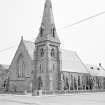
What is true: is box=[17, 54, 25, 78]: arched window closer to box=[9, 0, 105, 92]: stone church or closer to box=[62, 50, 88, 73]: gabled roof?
Answer: box=[9, 0, 105, 92]: stone church

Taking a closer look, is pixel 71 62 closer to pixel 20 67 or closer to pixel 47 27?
pixel 20 67

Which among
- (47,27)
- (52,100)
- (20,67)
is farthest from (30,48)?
(52,100)

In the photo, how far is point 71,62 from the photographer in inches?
2518

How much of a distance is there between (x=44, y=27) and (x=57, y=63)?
31.8 feet

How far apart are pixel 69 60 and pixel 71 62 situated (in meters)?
0.94

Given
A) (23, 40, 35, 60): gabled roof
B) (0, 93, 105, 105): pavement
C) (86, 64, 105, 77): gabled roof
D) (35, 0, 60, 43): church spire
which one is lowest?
(0, 93, 105, 105): pavement

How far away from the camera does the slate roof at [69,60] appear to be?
192 ft

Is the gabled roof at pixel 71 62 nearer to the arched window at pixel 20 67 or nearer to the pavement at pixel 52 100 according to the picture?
the arched window at pixel 20 67

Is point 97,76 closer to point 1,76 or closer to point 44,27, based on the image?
point 44,27

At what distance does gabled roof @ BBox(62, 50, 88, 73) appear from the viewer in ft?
198

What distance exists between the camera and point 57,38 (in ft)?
178

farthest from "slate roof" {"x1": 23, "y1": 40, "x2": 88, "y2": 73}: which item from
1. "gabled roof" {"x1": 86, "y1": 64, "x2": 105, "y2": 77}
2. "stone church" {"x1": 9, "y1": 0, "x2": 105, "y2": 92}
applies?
"gabled roof" {"x1": 86, "y1": 64, "x2": 105, "y2": 77}

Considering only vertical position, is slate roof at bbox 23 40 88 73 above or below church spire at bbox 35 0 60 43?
below

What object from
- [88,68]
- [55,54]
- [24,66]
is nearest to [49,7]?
[55,54]
